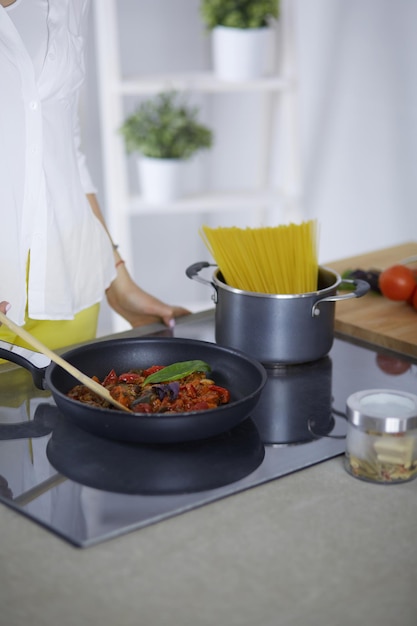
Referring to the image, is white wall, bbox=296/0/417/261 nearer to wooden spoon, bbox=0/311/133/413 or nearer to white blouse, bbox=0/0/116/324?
white blouse, bbox=0/0/116/324

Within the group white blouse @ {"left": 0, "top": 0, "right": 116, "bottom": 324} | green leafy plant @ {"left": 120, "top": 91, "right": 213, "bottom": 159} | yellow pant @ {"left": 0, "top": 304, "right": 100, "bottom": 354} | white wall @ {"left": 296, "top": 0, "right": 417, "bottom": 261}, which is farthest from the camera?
green leafy plant @ {"left": 120, "top": 91, "right": 213, "bottom": 159}

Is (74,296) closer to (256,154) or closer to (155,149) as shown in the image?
(155,149)

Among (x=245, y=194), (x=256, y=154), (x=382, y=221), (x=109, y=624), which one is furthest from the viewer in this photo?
(x=256, y=154)

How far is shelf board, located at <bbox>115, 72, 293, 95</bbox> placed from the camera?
3.34 metres

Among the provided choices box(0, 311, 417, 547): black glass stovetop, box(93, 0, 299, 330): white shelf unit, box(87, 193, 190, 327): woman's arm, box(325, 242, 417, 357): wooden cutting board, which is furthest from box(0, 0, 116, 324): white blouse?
box(93, 0, 299, 330): white shelf unit

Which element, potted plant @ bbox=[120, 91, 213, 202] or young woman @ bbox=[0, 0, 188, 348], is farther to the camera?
potted plant @ bbox=[120, 91, 213, 202]

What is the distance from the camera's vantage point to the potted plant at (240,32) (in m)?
3.25

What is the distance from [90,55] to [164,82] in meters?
0.50

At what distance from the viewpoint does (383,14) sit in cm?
312

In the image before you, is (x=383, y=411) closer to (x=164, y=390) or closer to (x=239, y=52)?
(x=164, y=390)

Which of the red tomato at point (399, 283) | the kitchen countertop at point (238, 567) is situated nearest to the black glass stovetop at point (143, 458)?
the kitchen countertop at point (238, 567)

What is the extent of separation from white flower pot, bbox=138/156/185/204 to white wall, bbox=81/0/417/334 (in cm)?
41

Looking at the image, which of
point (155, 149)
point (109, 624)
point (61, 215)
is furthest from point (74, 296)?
point (155, 149)

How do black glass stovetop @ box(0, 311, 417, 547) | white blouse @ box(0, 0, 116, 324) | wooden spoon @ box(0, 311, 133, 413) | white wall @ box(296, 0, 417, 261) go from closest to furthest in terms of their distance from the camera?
black glass stovetop @ box(0, 311, 417, 547)
wooden spoon @ box(0, 311, 133, 413)
white blouse @ box(0, 0, 116, 324)
white wall @ box(296, 0, 417, 261)
